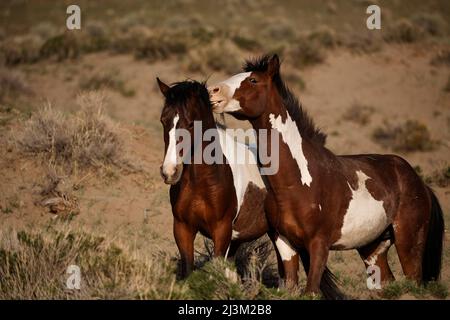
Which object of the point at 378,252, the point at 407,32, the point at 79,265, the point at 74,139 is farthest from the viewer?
the point at 407,32

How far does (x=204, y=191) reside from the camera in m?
6.52

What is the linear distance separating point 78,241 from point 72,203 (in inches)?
162

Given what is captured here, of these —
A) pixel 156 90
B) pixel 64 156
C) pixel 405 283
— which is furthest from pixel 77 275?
pixel 156 90

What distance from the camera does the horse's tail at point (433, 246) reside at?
7.45m

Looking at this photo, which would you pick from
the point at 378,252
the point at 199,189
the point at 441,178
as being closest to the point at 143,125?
the point at 441,178

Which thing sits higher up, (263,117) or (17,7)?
(17,7)

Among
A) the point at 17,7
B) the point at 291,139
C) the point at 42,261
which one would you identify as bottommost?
the point at 42,261

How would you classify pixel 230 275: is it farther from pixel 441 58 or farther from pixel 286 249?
pixel 441 58

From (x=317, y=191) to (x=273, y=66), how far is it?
122cm

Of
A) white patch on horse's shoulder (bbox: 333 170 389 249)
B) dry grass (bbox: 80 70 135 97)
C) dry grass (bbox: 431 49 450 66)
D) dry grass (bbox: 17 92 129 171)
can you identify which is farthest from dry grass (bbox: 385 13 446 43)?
white patch on horse's shoulder (bbox: 333 170 389 249)

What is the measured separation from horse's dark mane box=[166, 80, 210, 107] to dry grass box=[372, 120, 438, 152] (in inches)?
426

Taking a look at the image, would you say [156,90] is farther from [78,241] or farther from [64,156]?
[78,241]

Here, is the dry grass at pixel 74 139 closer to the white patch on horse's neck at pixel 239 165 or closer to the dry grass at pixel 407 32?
the white patch on horse's neck at pixel 239 165

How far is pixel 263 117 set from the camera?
6332 mm
